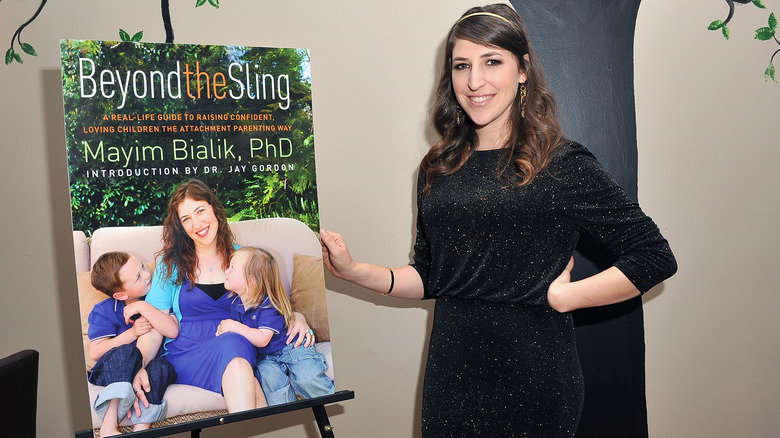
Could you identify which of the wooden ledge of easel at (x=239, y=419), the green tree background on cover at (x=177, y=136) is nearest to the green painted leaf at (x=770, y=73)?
the green tree background on cover at (x=177, y=136)

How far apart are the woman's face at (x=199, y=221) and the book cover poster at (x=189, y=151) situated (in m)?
0.04

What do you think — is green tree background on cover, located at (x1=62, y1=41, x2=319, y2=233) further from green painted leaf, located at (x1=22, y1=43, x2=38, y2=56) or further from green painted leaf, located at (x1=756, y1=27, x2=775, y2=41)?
green painted leaf, located at (x1=756, y1=27, x2=775, y2=41)

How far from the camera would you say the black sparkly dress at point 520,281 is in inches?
57.7

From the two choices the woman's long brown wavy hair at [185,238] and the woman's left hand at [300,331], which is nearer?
the woman's long brown wavy hair at [185,238]

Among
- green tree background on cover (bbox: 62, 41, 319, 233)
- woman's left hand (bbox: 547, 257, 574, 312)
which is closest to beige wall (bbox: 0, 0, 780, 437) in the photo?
green tree background on cover (bbox: 62, 41, 319, 233)

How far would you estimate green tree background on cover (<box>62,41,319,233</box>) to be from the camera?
1.42 m

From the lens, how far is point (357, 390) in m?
2.27

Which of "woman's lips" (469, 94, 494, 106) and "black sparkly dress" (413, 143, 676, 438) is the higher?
"woman's lips" (469, 94, 494, 106)

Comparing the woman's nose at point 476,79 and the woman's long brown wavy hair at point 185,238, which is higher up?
the woman's nose at point 476,79

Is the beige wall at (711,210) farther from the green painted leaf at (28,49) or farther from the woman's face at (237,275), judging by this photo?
the green painted leaf at (28,49)

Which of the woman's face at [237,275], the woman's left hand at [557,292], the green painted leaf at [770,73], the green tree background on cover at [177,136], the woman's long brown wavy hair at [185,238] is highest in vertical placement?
the green painted leaf at [770,73]

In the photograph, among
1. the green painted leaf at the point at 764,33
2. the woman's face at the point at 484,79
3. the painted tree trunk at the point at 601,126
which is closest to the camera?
the woman's face at the point at 484,79

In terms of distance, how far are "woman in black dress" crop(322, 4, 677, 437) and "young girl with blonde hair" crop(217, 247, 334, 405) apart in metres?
0.30

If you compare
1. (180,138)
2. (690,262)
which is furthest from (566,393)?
(690,262)
